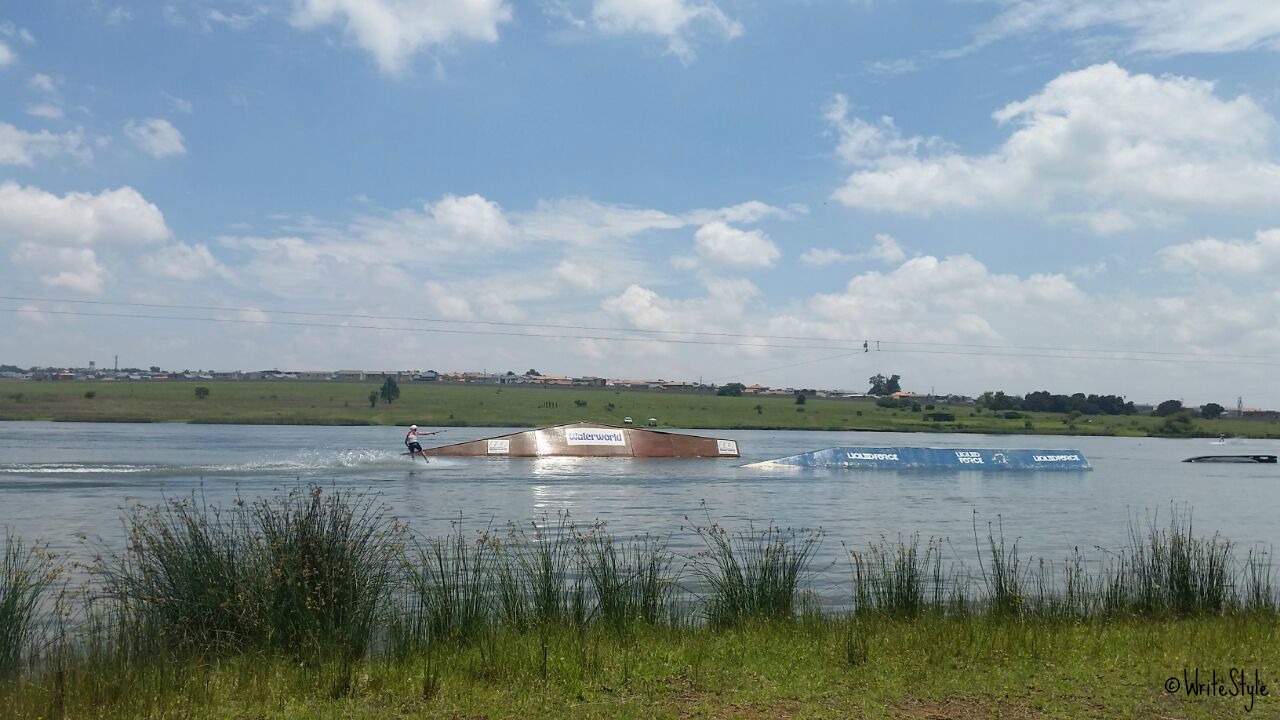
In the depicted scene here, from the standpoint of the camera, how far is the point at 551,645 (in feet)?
39.1

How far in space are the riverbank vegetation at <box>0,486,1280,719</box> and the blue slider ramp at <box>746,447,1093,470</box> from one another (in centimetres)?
4549

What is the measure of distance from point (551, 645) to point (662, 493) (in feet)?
94.5

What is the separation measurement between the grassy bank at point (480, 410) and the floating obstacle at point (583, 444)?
63.5 m

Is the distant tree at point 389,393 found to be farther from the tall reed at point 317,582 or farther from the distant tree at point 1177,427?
the tall reed at point 317,582

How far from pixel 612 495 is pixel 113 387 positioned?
151600 mm

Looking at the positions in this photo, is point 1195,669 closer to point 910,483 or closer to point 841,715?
point 841,715

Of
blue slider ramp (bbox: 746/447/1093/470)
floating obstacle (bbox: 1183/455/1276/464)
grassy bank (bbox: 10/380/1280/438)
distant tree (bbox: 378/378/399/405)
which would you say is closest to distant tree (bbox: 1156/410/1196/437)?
grassy bank (bbox: 10/380/1280/438)

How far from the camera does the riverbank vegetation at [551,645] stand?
9695mm

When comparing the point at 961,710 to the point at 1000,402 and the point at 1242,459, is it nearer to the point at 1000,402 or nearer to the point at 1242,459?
the point at 1242,459

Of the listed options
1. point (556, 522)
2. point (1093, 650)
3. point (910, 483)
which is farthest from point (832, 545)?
point (910, 483)

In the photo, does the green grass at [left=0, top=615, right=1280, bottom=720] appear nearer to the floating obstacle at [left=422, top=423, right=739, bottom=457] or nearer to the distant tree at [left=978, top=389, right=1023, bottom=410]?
the floating obstacle at [left=422, top=423, right=739, bottom=457]

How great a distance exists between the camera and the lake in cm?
2897

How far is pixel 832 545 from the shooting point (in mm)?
25766

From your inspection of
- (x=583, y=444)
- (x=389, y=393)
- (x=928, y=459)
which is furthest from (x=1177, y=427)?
(x=583, y=444)
